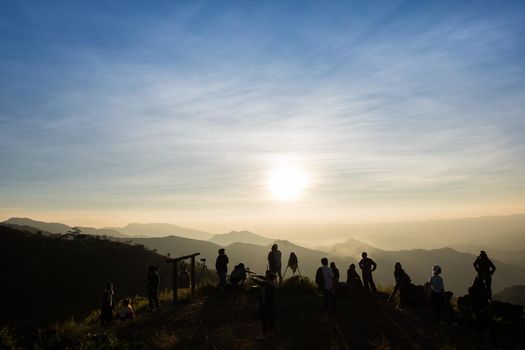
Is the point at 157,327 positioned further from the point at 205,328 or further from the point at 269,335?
the point at 269,335

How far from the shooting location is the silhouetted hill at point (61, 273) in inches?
1473

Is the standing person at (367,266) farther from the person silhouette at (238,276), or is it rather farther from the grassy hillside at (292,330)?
the person silhouette at (238,276)

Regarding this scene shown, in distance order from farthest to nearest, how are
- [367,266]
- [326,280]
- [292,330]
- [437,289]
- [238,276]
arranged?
1. [238,276]
2. [367,266]
3. [326,280]
4. [437,289]
5. [292,330]

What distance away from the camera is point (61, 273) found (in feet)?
146

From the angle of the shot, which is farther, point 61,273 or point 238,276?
point 61,273

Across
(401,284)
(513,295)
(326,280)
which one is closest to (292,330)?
(326,280)

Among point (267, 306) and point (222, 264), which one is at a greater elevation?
point (222, 264)

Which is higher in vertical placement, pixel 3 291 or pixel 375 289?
pixel 375 289

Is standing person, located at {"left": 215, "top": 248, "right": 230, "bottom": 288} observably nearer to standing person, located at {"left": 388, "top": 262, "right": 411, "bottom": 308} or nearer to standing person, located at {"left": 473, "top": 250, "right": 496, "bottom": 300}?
standing person, located at {"left": 388, "top": 262, "right": 411, "bottom": 308}

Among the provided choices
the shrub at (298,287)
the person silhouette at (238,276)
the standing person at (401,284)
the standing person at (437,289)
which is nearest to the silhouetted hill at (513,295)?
the standing person at (401,284)

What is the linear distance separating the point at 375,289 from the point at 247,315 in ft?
22.6

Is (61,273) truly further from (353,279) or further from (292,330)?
(292,330)

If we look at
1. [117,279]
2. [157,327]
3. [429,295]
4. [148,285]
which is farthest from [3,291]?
[429,295]

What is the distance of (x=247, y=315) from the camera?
15227mm
